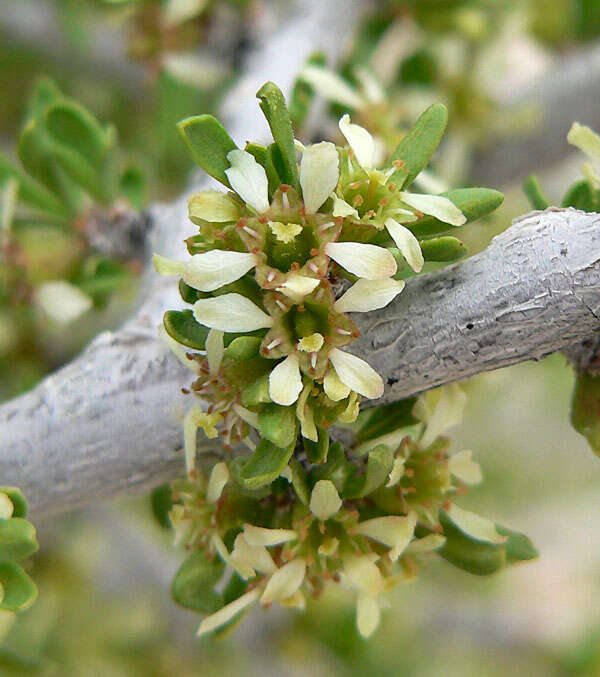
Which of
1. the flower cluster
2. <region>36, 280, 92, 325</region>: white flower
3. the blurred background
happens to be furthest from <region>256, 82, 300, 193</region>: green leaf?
<region>36, 280, 92, 325</region>: white flower

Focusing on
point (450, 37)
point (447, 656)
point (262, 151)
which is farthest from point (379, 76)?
point (447, 656)

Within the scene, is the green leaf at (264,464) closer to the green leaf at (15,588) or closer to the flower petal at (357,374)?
the flower petal at (357,374)

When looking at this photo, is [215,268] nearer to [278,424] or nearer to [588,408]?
[278,424]

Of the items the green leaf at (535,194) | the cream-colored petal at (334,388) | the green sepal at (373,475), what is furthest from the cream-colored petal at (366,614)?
the green leaf at (535,194)

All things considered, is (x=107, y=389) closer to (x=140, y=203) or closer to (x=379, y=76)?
(x=140, y=203)

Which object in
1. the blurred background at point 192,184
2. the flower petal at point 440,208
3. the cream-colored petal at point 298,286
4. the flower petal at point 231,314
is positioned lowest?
the blurred background at point 192,184

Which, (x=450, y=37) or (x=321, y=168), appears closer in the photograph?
(x=321, y=168)

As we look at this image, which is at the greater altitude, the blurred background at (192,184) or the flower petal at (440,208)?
the flower petal at (440,208)
